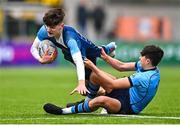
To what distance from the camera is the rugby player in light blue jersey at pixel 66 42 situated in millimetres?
12031

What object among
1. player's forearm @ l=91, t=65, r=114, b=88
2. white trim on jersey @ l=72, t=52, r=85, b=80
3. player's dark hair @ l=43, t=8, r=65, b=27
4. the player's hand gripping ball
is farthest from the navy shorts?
player's dark hair @ l=43, t=8, r=65, b=27

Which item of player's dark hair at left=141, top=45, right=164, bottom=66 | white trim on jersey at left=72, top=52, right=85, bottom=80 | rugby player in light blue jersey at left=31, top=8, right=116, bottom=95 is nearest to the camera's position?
white trim on jersey at left=72, top=52, right=85, bottom=80

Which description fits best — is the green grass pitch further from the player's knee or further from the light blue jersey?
the player's knee

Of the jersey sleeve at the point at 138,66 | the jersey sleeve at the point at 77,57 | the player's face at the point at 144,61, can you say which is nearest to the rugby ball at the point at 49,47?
the jersey sleeve at the point at 77,57

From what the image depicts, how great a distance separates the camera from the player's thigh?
12.2 m

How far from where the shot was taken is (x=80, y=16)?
35.9m

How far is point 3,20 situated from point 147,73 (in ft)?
73.4

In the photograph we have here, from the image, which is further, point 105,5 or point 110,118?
point 105,5

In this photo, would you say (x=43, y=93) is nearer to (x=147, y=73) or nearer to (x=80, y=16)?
(x=147, y=73)

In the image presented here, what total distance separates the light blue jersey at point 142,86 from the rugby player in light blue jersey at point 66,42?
2.49ft

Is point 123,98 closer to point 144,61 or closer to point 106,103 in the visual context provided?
point 106,103

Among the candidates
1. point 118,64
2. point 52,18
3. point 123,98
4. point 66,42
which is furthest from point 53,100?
point 52,18

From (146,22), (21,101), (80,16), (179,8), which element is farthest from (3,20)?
(21,101)

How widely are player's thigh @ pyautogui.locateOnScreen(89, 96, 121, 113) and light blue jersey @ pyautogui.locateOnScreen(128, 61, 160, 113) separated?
233 mm
